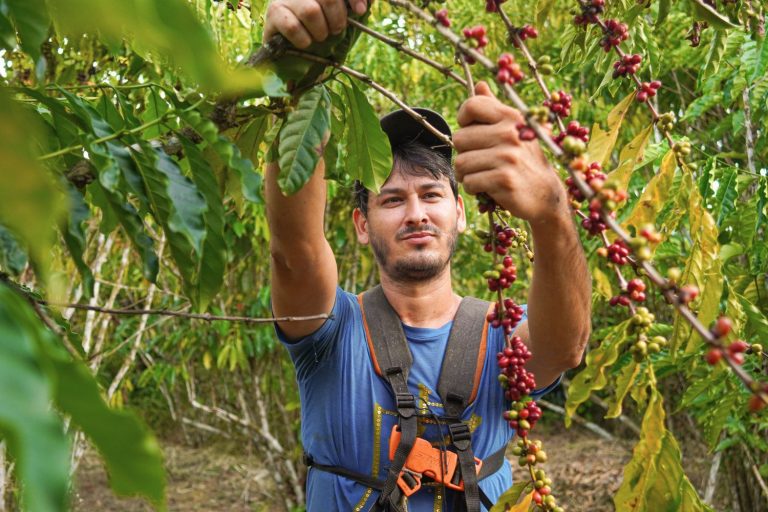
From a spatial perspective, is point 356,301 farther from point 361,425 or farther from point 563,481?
point 563,481

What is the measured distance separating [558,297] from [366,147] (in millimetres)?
477

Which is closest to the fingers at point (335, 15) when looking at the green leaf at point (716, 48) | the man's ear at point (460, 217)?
the green leaf at point (716, 48)

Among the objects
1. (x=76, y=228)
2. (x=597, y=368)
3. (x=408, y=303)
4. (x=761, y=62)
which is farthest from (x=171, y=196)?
(x=761, y=62)

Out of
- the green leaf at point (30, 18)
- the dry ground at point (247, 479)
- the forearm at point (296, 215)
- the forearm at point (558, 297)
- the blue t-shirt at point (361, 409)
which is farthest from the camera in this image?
the dry ground at point (247, 479)

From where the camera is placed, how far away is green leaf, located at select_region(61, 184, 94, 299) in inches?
31.6

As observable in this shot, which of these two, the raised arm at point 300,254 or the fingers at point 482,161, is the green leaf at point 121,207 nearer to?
the fingers at point 482,161

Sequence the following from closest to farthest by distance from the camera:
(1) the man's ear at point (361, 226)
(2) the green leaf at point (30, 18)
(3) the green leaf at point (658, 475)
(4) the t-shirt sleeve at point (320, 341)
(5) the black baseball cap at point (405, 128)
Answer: (2) the green leaf at point (30, 18) → (3) the green leaf at point (658, 475) → (4) the t-shirt sleeve at point (320, 341) → (5) the black baseball cap at point (405, 128) → (1) the man's ear at point (361, 226)

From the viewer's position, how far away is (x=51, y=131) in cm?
99

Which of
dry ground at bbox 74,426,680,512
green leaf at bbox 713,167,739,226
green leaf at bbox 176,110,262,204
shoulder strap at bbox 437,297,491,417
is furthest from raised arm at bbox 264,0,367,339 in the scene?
dry ground at bbox 74,426,680,512

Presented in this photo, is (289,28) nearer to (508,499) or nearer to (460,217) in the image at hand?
(508,499)

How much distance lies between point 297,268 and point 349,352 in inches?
13.2

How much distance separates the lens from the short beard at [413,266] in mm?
2004

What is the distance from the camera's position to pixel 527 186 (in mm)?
1100

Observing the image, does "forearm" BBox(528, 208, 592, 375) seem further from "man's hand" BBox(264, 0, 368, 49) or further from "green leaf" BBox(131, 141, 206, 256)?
"green leaf" BBox(131, 141, 206, 256)
